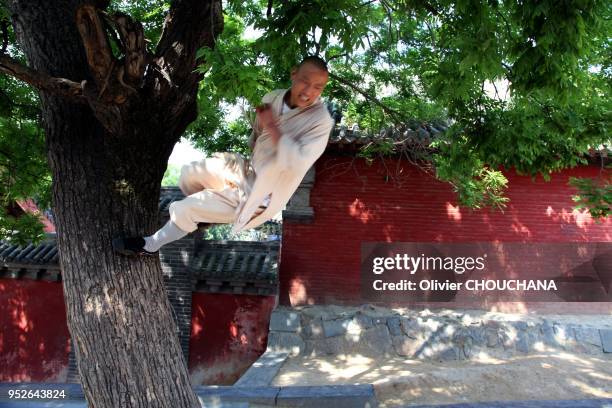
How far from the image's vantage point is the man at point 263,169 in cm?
254

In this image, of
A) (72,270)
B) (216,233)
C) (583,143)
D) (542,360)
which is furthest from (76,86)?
(216,233)

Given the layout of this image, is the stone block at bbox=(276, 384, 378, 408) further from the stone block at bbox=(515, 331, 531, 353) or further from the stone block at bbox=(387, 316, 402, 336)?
the stone block at bbox=(515, 331, 531, 353)

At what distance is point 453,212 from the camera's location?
8.91 m

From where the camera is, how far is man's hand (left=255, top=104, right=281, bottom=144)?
2.54m

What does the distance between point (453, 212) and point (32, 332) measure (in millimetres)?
7516

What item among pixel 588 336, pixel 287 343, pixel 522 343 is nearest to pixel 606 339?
pixel 588 336

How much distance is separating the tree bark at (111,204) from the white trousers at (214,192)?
1.00 feet

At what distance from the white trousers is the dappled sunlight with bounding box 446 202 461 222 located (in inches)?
263

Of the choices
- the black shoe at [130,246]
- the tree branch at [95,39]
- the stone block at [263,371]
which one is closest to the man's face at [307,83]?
the tree branch at [95,39]

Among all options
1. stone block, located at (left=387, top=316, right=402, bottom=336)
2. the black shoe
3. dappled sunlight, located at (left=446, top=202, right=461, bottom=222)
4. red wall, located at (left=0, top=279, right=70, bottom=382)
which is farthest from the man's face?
red wall, located at (left=0, top=279, right=70, bottom=382)

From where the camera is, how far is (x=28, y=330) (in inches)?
373

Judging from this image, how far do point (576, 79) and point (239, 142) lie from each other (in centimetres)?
642

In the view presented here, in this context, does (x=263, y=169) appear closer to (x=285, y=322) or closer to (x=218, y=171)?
(x=218, y=171)

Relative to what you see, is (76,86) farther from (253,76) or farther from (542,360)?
(542,360)
